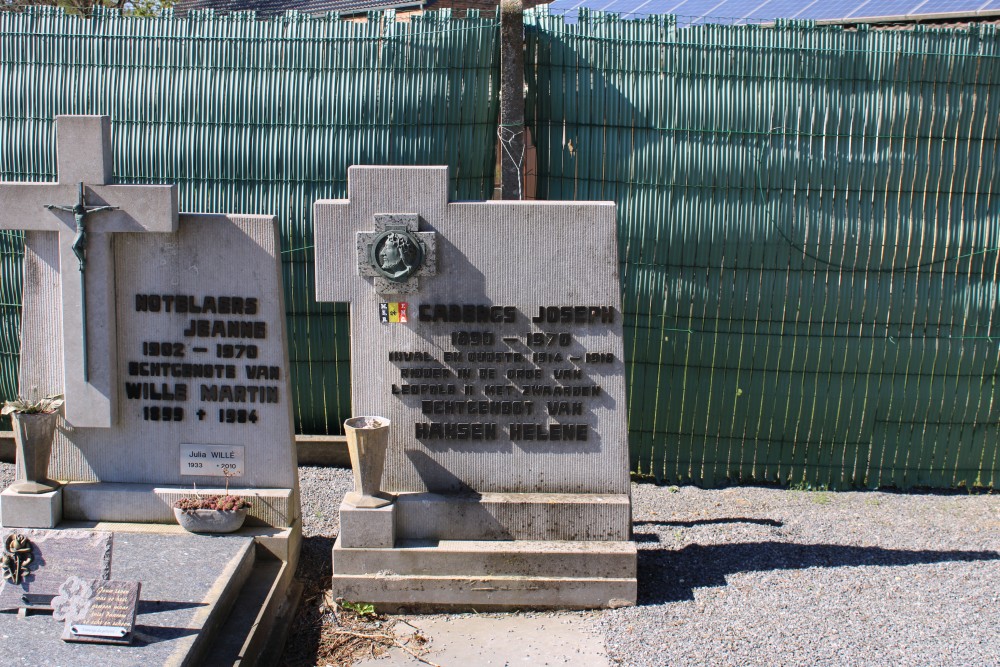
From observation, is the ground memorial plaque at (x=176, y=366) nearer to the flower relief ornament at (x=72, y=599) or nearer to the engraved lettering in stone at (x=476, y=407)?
the engraved lettering in stone at (x=476, y=407)

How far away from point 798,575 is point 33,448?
5.11 metres

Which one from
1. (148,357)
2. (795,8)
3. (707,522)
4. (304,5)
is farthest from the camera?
(304,5)

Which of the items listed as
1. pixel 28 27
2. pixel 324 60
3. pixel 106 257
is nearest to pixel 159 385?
pixel 106 257

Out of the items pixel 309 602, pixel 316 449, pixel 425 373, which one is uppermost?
pixel 425 373

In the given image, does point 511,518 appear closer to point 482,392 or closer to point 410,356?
point 482,392

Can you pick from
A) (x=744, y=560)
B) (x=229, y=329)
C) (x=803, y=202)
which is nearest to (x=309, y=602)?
(x=229, y=329)

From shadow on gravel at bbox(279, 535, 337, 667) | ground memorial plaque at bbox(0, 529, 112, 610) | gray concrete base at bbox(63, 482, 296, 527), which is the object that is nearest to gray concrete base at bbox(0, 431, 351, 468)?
shadow on gravel at bbox(279, 535, 337, 667)

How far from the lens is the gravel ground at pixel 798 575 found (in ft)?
19.8

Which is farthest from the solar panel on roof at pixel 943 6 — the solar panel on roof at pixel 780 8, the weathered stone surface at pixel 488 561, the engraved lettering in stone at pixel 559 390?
the weathered stone surface at pixel 488 561

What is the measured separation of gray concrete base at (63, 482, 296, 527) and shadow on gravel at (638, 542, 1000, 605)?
2.47 meters

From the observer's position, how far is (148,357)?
274 inches

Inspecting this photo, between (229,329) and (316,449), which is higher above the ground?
(229,329)

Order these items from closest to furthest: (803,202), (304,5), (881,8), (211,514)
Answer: (211,514), (803,202), (881,8), (304,5)

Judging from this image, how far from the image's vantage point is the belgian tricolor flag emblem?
6840 millimetres
